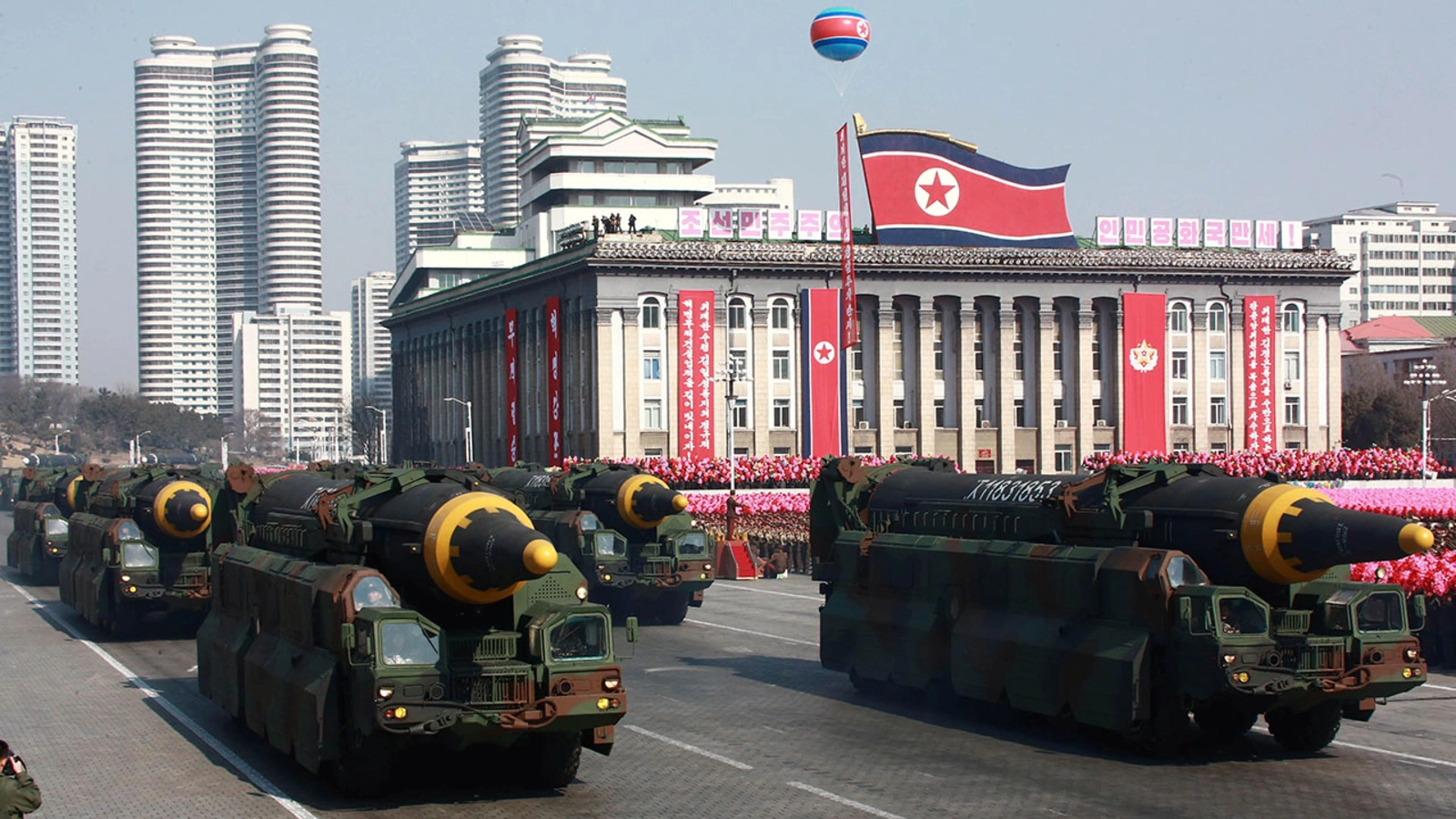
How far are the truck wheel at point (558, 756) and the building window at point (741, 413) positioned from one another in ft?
219

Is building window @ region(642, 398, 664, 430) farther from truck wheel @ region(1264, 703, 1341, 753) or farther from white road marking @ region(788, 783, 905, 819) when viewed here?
white road marking @ region(788, 783, 905, 819)

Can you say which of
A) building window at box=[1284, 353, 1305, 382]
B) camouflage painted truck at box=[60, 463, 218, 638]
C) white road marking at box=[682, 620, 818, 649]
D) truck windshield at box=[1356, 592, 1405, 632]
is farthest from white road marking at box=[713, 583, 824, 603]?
building window at box=[1284, 353, 1305, 382]

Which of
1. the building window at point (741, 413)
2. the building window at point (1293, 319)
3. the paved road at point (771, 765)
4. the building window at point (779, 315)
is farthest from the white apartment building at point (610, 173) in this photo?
the paved road at point (771, 765)

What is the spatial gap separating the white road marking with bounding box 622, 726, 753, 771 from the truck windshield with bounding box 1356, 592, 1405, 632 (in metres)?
7.05

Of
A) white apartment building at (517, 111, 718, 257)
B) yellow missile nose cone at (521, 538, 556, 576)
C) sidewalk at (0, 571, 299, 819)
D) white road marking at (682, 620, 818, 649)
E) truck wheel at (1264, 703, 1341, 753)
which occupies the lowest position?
white road marking at (682, 620, 818, 649)

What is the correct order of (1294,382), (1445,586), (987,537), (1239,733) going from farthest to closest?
(1294,382), (1445,586), (987,537), (1239,733)

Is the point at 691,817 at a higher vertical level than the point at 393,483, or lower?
lower

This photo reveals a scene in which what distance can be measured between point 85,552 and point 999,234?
190 ft

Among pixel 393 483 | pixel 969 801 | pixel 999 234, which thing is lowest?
pixel 969 801

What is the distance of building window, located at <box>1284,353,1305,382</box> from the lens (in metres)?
92.7

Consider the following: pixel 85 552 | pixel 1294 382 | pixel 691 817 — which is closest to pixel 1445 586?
pixel 691 817

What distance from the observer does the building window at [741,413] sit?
278ft

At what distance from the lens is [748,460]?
209 ft

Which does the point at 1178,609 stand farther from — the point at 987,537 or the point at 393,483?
the point at 393,483
